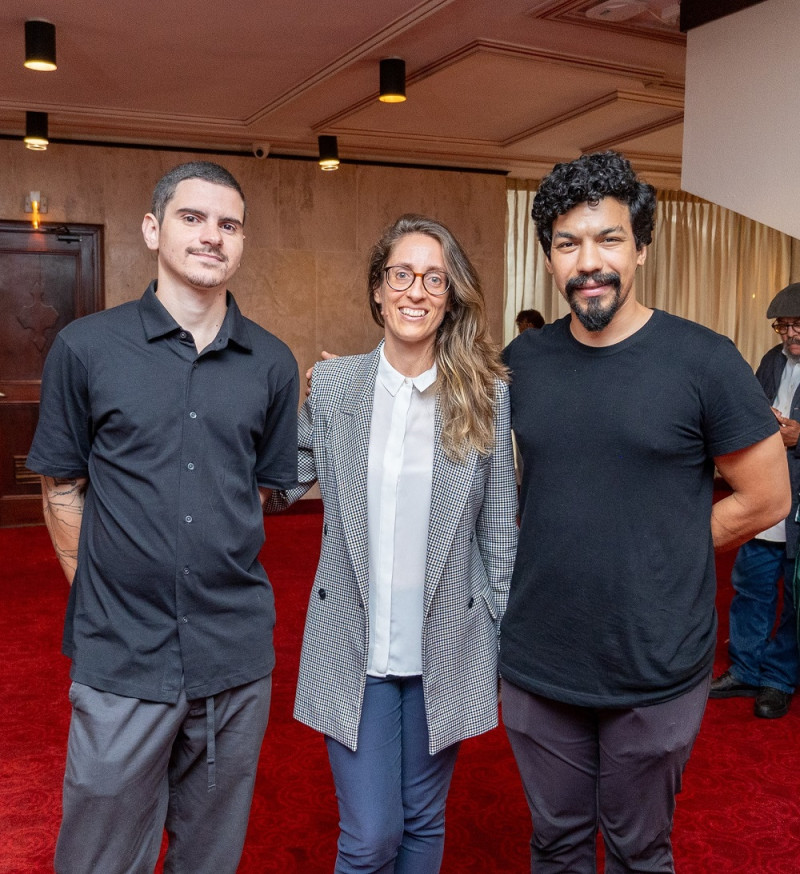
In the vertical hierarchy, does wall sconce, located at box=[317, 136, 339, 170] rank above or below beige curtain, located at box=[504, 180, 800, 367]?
above

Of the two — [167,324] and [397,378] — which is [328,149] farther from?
[167,324]

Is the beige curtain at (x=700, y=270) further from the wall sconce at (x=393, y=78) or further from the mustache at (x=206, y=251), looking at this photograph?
the mustache at (x=206, y=251)

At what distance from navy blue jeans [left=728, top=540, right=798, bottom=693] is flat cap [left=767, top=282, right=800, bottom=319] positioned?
102 centimetres

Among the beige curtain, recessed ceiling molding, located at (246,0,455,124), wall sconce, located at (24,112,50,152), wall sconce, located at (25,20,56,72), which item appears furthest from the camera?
the beige curtain

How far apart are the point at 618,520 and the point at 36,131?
6.97m

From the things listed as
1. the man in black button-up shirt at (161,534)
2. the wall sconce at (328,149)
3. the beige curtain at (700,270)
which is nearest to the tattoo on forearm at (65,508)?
the man in black button-up shirt at (161,534)

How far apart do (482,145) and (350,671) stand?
7.80m

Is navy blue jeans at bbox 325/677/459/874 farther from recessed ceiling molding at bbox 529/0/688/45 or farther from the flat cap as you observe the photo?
recessed ceiling molding at bbox 529/0/688/45

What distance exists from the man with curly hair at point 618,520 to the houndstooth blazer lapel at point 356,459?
0.36m

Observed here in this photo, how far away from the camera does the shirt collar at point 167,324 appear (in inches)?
78.6

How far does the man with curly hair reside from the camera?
191 cm

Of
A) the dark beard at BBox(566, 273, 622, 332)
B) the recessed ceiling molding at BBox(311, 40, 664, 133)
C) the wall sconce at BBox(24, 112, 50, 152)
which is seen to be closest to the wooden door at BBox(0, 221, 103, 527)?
the wall sconce at BBox(24, 112, 50, 152)

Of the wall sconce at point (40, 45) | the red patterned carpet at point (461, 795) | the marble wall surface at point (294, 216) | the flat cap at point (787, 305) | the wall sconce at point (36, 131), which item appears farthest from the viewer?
the marble wall surface at point (294, 216)

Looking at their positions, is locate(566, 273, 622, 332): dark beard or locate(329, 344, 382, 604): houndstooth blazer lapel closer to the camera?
locate(566, 273, 622, 332): dark beard
